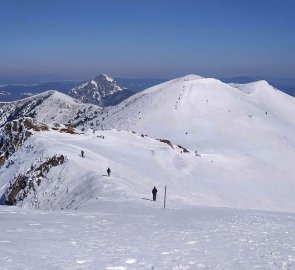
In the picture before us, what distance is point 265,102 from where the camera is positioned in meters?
115

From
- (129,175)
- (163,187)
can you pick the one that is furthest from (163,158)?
(163,187)

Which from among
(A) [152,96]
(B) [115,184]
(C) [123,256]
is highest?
(A) [152,96]

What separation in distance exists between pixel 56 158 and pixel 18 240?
31951 mm

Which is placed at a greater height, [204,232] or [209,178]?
[204,232]

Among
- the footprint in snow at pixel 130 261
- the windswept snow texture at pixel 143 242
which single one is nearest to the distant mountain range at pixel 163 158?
the windswept snow texture at pixel 143 242

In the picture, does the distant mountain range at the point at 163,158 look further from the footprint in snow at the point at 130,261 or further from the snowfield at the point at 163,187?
the footprint in snow at the point at 130,261

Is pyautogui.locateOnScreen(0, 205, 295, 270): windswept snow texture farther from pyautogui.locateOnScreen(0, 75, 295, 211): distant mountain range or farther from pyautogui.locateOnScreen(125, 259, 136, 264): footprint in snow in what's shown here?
pyautogui.locateOnScreen(0, 75, 295, 211): distant mountain range

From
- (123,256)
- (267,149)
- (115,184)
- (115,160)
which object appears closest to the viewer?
(123,256)

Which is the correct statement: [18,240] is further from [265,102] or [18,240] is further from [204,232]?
[265,102]

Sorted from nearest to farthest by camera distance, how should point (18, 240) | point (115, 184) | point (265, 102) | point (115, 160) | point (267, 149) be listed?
point (18, 240)
point (115, 184)
point (115, 160)
point (267, 149)
point (265, 102)

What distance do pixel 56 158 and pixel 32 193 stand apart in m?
4.95

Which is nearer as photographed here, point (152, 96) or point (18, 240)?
point (18, 240)

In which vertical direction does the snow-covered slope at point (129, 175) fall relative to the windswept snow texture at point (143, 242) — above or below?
below

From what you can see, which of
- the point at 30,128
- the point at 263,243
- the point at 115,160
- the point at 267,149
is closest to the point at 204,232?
the point at 263,243
